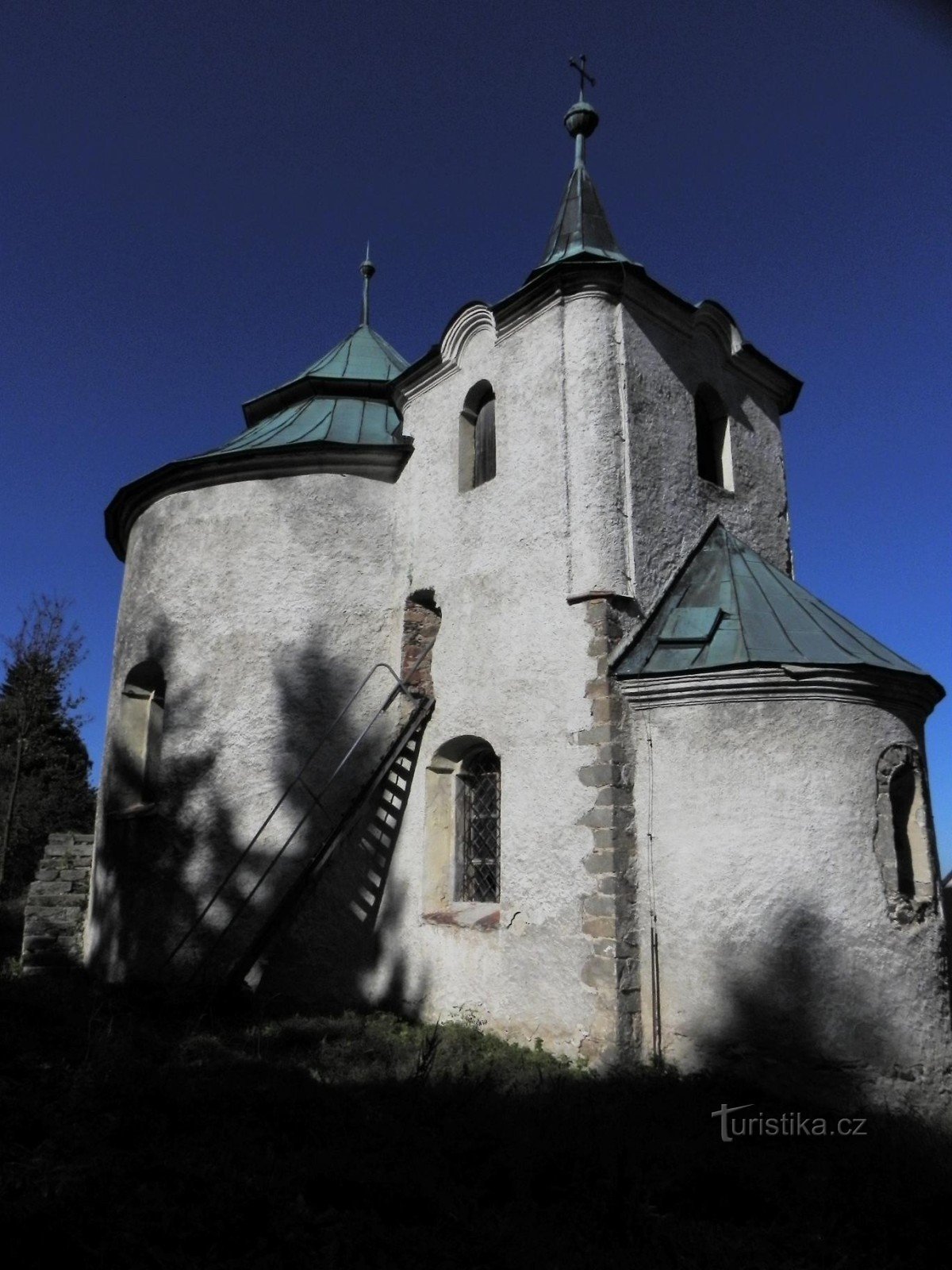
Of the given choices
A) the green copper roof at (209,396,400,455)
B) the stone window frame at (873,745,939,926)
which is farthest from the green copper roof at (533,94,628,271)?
the stone window frame at (873,745,939,926)

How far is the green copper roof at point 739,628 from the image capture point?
8.03 meters

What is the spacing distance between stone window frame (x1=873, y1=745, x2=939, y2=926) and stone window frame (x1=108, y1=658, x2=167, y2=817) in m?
8.16

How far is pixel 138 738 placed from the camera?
468 inches

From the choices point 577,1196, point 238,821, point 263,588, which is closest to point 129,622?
point 263,588

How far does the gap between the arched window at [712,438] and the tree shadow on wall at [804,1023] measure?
5143 millimetres

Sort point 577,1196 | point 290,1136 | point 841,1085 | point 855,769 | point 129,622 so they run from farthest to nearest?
point 129,622 → point 855,769 → point 841,1085 → point 290,1136 → point 577,1196

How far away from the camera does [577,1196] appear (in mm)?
4664

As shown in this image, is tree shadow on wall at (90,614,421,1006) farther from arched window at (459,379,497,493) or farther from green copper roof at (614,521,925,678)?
green copper roof at (614,521,925,678)

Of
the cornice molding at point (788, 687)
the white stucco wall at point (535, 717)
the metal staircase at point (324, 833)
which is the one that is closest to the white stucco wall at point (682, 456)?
the white stucco wall at point (535, 717)

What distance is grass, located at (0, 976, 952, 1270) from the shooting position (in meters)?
4.00

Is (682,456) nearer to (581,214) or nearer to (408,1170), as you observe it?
(581,214)

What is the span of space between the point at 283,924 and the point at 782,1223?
6086 mm

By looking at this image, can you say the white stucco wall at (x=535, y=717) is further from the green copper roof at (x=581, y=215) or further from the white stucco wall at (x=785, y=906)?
the green copper roof at (x=581, y=215)

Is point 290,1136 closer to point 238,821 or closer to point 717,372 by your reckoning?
point 238,821
